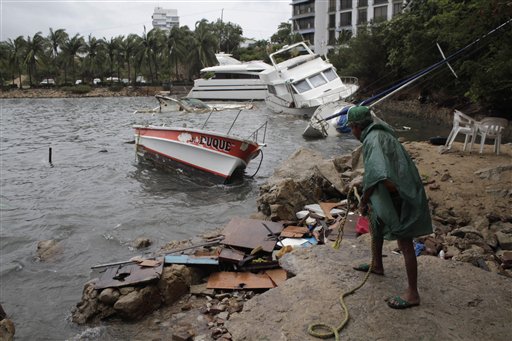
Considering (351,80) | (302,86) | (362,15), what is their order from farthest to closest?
(362,15) → (351,80) → (302,86)

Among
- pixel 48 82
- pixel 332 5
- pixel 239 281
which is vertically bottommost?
pixel 239 281

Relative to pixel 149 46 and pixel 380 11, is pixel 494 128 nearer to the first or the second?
pixel 380 11

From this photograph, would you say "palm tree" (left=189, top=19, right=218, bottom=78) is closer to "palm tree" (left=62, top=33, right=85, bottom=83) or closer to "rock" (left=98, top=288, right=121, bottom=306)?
"palm tree" (left=62, top=33, right=85, bottom=83)

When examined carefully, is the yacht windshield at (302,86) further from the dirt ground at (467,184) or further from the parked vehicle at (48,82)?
the parked vehicle at (48,82)

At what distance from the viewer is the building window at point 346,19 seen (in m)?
57.5

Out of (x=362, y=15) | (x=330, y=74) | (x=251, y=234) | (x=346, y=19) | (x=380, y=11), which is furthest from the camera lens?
(x=346, y=19)

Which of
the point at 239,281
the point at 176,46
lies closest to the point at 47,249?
the point at 239,281

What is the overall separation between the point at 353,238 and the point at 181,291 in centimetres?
248

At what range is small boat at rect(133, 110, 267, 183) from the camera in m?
11.8

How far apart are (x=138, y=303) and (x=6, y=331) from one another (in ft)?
4.96

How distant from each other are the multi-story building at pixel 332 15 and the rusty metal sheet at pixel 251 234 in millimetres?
45653

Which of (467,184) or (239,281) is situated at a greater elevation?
(467,184)

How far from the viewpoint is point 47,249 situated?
25.9 ft

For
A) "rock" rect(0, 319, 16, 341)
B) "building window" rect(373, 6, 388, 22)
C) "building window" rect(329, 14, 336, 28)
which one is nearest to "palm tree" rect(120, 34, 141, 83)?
"building window" rect(329, 14, 336, 28)
